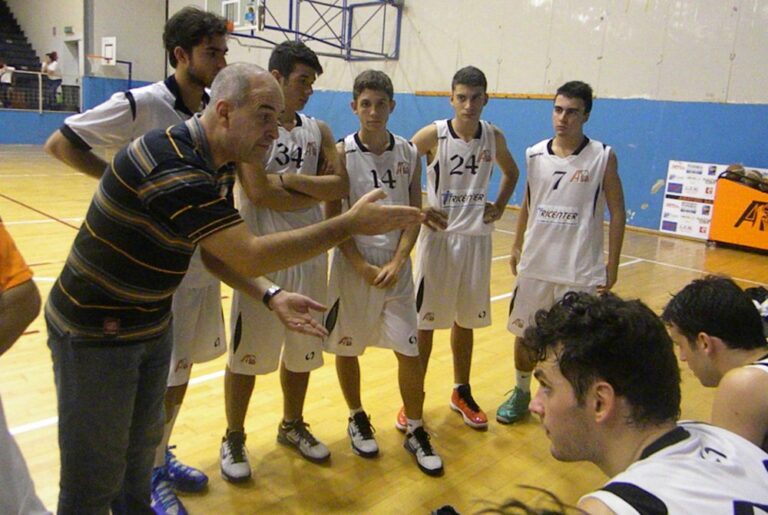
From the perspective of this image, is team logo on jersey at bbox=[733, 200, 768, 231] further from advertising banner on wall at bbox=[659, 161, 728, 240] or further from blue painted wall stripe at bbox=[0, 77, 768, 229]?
blue painted wall stripe at bbox=[0, 77, 768, 229]

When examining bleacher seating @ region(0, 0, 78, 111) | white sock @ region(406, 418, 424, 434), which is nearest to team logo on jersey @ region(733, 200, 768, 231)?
white sock @ region(406, 418, 424, 434)

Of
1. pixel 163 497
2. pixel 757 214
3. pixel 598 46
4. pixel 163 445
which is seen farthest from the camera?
pixel 598 46

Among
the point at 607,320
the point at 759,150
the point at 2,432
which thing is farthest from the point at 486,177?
the point at 759,150

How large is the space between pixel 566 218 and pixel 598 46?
855cm

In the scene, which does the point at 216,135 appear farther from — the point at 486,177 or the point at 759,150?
the point at 759,150

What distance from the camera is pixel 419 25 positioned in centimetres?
1337

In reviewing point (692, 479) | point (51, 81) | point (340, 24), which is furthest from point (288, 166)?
point (51, 81)

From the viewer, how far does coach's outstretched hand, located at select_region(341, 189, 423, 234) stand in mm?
1942

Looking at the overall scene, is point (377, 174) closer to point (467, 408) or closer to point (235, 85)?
point (235, 85)

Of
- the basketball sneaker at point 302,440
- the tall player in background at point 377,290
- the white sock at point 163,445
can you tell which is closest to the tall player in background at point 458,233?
the tall player in background at point 377,290

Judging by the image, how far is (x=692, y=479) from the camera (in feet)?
3.55

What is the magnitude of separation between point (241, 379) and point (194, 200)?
4.79ft

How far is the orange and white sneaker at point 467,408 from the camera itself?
3492 millimetres

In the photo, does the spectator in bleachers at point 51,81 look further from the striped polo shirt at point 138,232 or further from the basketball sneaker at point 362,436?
the striped polo shirt at point 138,232
